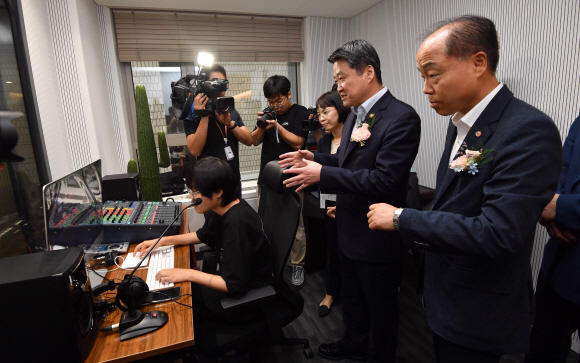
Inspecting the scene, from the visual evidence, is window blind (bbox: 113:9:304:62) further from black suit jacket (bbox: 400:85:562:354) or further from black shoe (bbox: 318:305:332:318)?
black suit jacket (bbox: 400:85:562:354)

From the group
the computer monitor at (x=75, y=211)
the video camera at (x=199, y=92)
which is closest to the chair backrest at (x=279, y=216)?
the computer monitor at (x=75, y=211)

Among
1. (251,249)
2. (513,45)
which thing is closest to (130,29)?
(251,249)

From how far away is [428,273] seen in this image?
3.33 feet

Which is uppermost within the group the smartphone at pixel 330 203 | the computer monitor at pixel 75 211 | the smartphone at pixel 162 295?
the computer monitor at pixel 75 211

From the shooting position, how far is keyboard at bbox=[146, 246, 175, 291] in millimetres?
1192

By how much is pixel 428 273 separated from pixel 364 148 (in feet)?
1.87

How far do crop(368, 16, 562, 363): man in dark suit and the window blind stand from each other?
2694mm

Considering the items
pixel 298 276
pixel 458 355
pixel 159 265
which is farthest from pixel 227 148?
pixel 458 355

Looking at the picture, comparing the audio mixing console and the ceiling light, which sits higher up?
the ceiling light

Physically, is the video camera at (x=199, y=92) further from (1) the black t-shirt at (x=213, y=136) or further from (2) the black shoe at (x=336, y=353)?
(2) the black shoe at (x=336, y=353)

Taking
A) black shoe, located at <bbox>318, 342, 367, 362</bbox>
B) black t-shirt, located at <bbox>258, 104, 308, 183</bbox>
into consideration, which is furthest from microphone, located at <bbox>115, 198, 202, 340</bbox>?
black t-shirt, located at <bbox>258, 104, 308, 183</bbox>

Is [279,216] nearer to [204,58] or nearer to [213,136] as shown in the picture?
[213,136]

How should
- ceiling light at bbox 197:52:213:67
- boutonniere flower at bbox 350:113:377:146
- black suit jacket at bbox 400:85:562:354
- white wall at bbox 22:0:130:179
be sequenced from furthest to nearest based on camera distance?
ceiling light at bbox 197:52:213:67
white wall at bbox 22:0:130:179
boutonniere flower at bbox 350:113:377:146
black suit jacket at bbox 400:85:562:354

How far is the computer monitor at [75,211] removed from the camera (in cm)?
108
